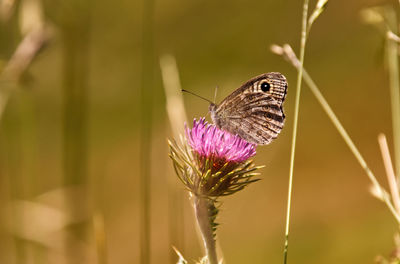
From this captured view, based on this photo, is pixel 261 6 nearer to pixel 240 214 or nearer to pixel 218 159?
pixel 240 214

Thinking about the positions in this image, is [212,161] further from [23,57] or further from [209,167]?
[23,57]

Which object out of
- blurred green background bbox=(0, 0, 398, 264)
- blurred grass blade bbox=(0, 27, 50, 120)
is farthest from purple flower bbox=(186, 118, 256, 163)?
blurred green background bbox=(0, 0, 398, 264)

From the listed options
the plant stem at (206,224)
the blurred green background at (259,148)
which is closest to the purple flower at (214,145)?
the plant stem at (206,224)

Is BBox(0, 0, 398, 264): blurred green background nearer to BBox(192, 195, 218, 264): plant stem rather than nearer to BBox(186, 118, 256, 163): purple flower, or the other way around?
BBox(186, 118, 256, 163): purple flower

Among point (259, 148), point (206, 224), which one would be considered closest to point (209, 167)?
point (206, 224)

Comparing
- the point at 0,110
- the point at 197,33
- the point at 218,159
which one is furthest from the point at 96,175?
the point at 218,159
